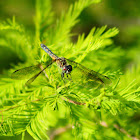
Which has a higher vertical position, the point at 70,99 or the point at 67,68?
the point at 67,68

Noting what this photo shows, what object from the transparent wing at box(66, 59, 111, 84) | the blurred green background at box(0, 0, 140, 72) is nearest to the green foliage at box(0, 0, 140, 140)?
the transparent wing at box(66, 59, 111, 84)

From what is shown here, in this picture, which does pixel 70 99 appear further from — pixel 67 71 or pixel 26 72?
pixel 26 72

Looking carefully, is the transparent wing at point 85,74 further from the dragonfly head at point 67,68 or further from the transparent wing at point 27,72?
the transparent wing at point 27,72

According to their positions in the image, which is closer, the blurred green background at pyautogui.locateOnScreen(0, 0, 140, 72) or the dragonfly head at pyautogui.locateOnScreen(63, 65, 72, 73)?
the dragonfly head at pyautogui.locateOnScreen(63, 65, 72, 73)

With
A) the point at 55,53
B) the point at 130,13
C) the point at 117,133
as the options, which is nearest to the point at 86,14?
the point at 130,13

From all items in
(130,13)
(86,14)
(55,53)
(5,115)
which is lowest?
(5,115)

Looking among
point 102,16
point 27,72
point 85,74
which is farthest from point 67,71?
point 102,16

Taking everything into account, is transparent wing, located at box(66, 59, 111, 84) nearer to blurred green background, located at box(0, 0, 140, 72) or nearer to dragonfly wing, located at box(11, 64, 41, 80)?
dragonfly wing, located at box(11, 64, 41, 80)

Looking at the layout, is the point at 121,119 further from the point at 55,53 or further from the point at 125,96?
the point at 55,53
